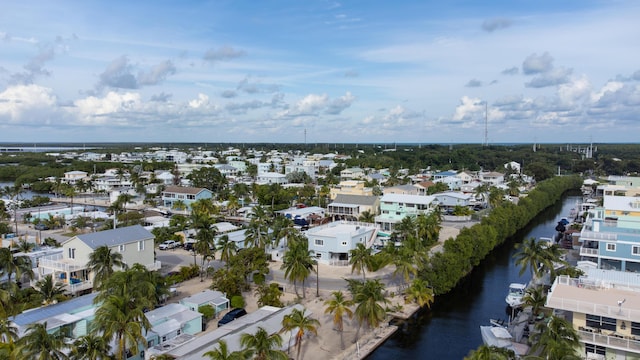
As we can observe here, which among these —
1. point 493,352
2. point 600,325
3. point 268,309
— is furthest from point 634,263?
point 268,309

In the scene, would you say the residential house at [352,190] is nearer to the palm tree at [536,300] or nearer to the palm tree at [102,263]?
the palm tree at [536,300]

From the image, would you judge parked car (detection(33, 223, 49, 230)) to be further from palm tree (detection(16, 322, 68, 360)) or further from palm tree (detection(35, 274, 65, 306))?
palm tree (detection(16, 322, 68, 360))

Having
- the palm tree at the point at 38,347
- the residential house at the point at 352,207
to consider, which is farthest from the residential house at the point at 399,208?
the palm tree at the point at 38,347

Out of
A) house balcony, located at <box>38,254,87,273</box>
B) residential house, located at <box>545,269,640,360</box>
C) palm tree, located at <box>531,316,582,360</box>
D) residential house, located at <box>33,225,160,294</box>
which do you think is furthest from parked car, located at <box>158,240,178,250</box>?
palm tree, located at <box>531,316,582,360</box>

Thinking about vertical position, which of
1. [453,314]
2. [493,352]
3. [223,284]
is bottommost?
[453,314]

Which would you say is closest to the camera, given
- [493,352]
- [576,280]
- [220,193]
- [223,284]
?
[493,352]

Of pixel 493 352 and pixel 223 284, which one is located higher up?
pixel 493 352

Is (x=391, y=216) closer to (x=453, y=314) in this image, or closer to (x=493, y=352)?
(x=453, y=314)
